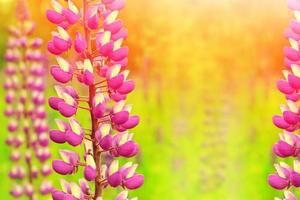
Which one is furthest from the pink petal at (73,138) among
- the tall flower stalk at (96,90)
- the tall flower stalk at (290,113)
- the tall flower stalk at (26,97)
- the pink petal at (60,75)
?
the tall flower stalk at (26,97)

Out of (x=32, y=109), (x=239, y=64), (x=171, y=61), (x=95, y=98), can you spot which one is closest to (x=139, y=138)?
(x=171, y=61)

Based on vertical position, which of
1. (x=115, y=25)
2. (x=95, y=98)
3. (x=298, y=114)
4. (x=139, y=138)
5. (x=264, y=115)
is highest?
(x=115, y=25)

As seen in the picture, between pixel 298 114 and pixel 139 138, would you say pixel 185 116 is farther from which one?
pixel 298 114

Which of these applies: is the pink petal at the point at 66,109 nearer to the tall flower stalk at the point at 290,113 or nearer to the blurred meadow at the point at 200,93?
the tall flower stalk at the point at 290,113

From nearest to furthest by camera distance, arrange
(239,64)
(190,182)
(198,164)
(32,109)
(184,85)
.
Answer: (32,109), (190,182), (198,164), (184,85), (239,64)

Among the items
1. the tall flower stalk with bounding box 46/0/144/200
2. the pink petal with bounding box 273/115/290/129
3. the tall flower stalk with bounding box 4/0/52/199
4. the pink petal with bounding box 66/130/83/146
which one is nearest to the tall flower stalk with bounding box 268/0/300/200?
the pink petal with bounding box 273/115/290/129

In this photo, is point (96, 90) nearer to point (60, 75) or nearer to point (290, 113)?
point (60, 75)

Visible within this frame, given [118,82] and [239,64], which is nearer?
[118,82]

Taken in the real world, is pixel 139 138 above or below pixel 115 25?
below
